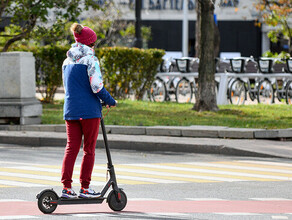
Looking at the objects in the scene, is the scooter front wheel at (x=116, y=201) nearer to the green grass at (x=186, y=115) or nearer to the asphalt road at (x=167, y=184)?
the asphalt road at (x=167, y=184)

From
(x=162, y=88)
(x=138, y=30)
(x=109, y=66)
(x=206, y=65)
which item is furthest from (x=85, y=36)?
(x=138, y=30)

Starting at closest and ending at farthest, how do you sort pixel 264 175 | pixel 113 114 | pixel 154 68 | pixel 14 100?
1. pixel 264 175
2. pixel 14 100
3. pixel 113 114
4. pixel 154 68

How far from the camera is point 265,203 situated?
831 centimetres

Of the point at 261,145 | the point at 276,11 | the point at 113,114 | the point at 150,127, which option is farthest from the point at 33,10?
the point at 276,11

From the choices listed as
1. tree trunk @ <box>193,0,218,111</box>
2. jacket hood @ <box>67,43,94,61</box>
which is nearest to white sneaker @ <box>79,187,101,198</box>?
jacket hood @ <box>67,43,94,61</box>

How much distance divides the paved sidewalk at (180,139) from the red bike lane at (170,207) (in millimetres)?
4390

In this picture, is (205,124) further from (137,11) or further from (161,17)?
(161,17)

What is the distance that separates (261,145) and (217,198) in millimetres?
5080

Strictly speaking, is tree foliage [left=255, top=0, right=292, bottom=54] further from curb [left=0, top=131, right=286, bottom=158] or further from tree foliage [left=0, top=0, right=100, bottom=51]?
curb [left=0, top=131, right=286, bottom=158]

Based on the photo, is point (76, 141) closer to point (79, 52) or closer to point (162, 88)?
point (79, 52)

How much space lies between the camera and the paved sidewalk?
43.3 feet

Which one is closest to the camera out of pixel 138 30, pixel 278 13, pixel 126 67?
pixel 126 67

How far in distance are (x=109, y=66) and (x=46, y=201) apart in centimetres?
1470

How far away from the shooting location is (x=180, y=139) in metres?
14.3
